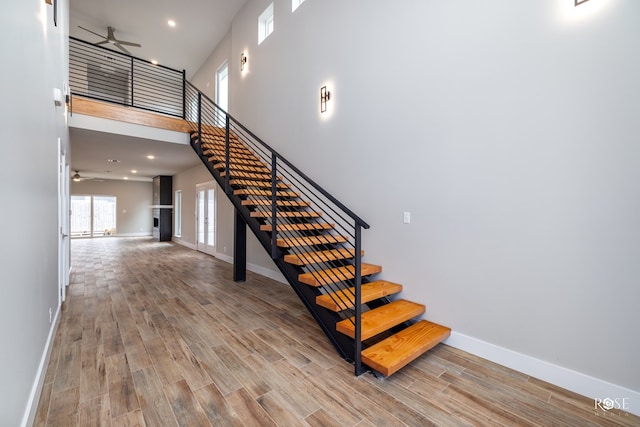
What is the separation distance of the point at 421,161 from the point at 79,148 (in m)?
7.42

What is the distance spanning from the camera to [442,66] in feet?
8.95

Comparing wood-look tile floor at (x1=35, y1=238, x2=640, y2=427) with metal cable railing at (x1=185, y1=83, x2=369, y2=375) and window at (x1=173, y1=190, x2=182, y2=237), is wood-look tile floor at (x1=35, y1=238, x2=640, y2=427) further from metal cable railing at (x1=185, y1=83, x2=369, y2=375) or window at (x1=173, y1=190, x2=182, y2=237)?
window at (x1=173, y1=190, x2=182, y2=237)

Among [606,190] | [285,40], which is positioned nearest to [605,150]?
[606,190]

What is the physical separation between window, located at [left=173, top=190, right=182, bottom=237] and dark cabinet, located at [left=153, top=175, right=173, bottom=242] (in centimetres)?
25

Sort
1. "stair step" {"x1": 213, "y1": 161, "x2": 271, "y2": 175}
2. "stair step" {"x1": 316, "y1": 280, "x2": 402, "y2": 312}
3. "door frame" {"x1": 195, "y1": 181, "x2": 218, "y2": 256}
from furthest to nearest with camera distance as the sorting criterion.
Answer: "door frame" {"x1": 195, "y1": 181, "x2": 218, "y2": 256} < "stair step" {"x1": 213, "y1": 161, "x2": 271, "y2": 175} < "stair step" {"x1": 316, "y1": 280, "x2": 402, "y2": 312}

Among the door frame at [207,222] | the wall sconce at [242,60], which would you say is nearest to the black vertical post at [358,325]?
the wall sconce at [242,60]

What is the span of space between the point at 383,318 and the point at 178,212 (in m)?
10.5

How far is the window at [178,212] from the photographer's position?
10.6 meters

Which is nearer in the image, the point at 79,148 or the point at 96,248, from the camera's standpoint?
the point at 79,148

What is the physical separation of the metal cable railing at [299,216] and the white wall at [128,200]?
926 cm

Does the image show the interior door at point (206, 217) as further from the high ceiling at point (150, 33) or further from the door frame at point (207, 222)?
the high ceiling at point (150, 33)

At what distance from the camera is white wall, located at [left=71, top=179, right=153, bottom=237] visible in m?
12.4

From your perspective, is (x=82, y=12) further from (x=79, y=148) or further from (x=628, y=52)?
(x=628, y=52)

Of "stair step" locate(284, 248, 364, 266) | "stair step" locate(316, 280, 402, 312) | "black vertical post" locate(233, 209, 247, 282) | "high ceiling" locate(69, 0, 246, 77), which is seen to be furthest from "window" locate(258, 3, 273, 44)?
"stair step" locate(316, 280, 402, 312)
